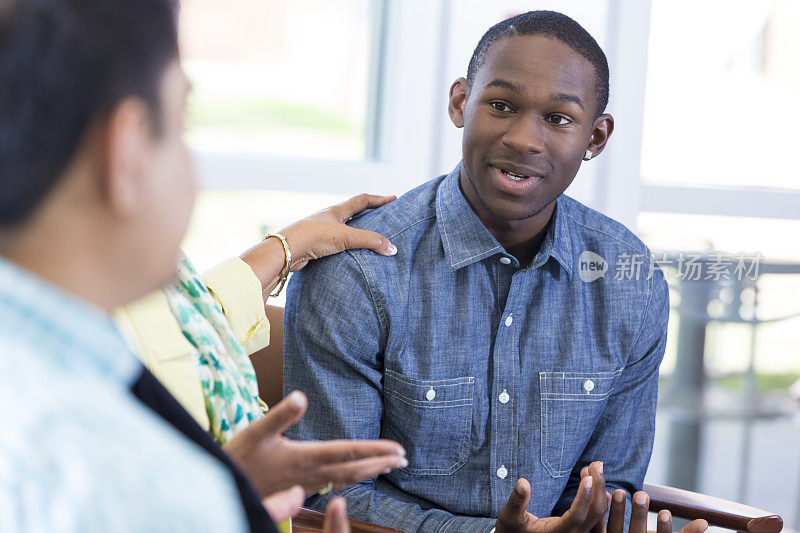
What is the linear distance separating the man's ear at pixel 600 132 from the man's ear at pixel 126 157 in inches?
42.3

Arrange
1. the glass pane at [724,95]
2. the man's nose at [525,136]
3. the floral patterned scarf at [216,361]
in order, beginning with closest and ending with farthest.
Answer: the floral patterned scarf at [216,361]
the man's nose at [525,136]
the glass pane at [724,95]

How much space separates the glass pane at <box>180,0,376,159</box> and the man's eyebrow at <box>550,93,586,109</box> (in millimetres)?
1138

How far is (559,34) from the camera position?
1.32 metres

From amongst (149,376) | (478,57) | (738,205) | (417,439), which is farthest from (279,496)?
(738,205)

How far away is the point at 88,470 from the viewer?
393 mm

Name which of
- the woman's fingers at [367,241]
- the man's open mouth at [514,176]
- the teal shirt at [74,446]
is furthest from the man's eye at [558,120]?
the teal shirt at [74,446]

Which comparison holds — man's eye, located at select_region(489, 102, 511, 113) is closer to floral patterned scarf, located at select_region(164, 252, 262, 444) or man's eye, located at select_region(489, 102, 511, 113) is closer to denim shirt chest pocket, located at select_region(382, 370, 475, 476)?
denim shirt chest pocket, located at select_region(382, 370, 475, 476)

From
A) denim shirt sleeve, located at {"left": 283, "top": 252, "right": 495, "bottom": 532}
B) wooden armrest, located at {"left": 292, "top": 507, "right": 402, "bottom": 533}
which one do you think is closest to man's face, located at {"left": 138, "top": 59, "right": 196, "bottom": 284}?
wooden armrest, located at {"left": 292, "top": 507, "right": 402, "bottom": 533}

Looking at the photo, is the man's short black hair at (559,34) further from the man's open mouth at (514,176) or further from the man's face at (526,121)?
the man's open mouth at (514,176)

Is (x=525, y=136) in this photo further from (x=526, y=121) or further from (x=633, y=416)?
(x=633, y=416)

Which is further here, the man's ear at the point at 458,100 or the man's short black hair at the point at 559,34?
the man's ear at the point at 458,100

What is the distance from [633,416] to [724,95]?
1.33 meters

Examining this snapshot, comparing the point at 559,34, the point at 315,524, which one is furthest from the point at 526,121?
the point at 315,524

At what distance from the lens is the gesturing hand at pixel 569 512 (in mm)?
1104
